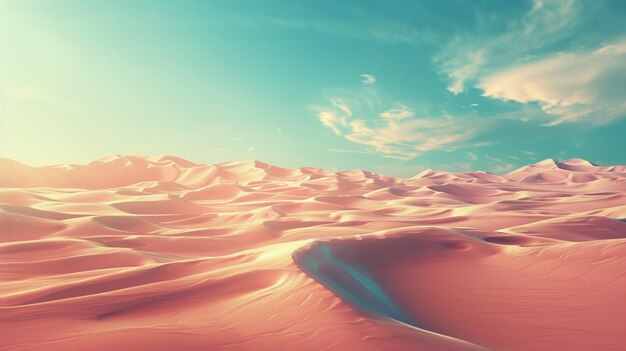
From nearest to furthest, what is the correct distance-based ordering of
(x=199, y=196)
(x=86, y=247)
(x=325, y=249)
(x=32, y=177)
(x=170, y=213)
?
(x=325, y=249) < (x=86, y=247) < (x=170, y=213) < (x=199, y=196) < (x=32, y=177)

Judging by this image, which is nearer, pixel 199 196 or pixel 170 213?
pixel 170 213

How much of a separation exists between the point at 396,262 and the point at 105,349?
4030 mm

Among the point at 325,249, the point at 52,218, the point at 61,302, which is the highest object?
the point at 52,218

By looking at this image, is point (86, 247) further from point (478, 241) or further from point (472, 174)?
point (472, 174)

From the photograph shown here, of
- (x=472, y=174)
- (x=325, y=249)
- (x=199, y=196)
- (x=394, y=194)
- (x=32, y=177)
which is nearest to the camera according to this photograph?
(x=325, y=249)

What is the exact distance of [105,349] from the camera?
267 centimetres

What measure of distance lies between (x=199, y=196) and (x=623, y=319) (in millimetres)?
24834

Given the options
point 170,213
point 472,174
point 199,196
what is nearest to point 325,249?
point 170,213

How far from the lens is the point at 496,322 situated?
3.64 meters

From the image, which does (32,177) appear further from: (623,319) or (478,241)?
(623,319)

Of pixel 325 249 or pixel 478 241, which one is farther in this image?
pixel 478 241

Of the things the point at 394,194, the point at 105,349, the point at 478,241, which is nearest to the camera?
the point at 105,349

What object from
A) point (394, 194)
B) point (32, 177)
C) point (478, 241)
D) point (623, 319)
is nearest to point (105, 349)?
point (623, 319)

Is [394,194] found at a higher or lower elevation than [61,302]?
higher
